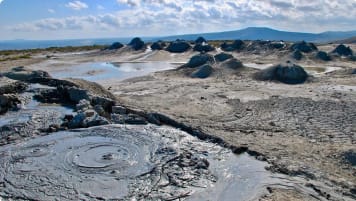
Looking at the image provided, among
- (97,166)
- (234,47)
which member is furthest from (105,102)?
(234,47)

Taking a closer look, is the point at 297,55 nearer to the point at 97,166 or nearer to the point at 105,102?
the point at 105,102

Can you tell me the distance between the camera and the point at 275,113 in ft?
70.3

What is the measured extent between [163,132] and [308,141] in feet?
19.4

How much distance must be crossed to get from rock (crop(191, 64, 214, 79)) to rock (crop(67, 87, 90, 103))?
50.8ft

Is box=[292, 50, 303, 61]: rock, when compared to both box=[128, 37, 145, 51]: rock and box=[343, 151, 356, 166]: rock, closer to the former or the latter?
box=[128, 37, 145, 51]: rock

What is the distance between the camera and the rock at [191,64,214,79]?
3603 cm

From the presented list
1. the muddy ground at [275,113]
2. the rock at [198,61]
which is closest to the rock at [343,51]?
the muddy ground at [275,113]

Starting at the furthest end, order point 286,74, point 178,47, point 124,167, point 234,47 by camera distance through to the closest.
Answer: point 234,47, point 178,47, point 286,74, point 124,167

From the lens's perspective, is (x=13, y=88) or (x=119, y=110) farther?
(x=13, y=88)

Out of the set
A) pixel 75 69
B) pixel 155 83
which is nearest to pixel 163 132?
pixel 155 83

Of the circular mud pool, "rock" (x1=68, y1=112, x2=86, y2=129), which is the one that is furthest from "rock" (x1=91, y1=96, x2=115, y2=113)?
the circular mud pool

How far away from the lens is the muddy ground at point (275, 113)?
13461 millimetres

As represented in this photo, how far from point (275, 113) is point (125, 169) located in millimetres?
10887

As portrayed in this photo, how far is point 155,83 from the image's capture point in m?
32.7
